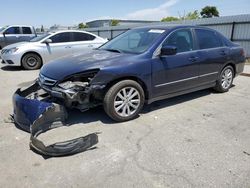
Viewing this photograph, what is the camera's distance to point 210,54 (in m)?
5.41

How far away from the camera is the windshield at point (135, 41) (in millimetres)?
4625

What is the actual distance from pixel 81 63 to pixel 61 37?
613 centimetres

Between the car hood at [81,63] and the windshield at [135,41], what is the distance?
1.02 feet

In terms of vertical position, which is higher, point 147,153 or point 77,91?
point 77,91

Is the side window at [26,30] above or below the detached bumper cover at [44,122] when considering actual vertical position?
above

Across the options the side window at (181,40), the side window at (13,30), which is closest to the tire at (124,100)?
the side window at (181,40)

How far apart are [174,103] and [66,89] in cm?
251

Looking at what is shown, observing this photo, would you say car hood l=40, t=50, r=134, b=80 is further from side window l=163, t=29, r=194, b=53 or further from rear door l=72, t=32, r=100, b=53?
rear door l=72, t=32, r=100, b=53

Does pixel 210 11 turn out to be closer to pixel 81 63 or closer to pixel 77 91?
pixel 81 63

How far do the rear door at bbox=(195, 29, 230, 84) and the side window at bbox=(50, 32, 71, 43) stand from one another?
236 inches

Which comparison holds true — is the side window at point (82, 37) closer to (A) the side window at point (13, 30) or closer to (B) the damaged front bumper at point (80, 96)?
(B) the damaged front bumper at point (80, 96)

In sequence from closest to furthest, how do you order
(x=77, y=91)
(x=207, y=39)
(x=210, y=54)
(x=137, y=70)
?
(x=77, y=91) → (x=137, y=70) → (x=210, y=54) → (x=207, y=39)

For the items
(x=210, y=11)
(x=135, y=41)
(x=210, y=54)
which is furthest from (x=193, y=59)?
(x=210, y=11)

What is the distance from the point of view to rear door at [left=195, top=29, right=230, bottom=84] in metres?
5.28
